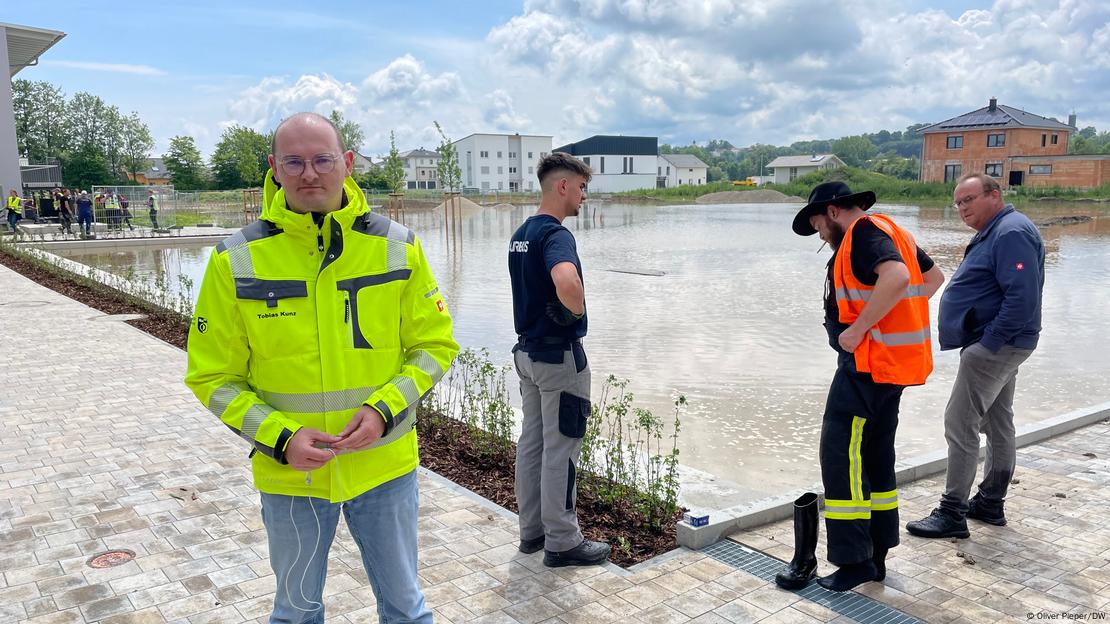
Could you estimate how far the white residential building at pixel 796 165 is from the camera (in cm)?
11488

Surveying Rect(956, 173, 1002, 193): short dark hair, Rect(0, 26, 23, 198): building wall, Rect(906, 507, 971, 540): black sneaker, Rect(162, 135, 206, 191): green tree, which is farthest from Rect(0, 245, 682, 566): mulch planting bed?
Rect(162, 135, 206, 191): green tree

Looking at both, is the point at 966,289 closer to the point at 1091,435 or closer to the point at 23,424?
the point at 1091,435

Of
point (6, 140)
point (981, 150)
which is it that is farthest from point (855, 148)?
point (6, 140)

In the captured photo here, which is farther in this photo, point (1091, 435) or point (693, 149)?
point (693, 149)

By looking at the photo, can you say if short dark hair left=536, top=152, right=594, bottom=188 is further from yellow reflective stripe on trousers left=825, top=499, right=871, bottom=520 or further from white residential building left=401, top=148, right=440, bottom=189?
white residential building left=401, top=148, right=440, bottom=189

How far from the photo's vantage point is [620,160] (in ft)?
375

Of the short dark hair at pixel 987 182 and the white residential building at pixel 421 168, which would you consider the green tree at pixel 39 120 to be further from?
the short dark hair at pixel 987 182

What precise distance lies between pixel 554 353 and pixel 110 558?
2.51 metres

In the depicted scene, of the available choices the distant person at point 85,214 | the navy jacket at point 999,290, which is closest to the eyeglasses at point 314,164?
the navy jacket at point 999,290

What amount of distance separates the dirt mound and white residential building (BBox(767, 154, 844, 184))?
82.6 feet

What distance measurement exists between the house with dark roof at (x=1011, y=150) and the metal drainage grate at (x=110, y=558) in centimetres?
7456

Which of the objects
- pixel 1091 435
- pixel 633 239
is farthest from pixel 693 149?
pixel 1091 435

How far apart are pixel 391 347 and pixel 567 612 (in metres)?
1.66

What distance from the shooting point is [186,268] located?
20.6 metres
